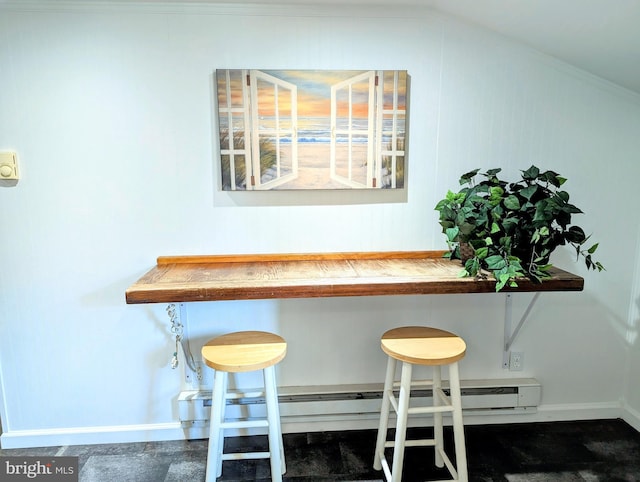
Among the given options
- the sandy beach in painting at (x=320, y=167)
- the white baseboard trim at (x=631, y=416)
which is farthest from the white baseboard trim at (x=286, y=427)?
the sandy beach in painting at (x=320, y=167)

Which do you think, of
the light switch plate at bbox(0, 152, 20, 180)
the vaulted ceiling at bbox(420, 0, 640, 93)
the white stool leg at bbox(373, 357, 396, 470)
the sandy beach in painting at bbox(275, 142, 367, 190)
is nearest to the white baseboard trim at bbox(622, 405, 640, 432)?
the white stool leg at bbox(373, 357, 396, 470)

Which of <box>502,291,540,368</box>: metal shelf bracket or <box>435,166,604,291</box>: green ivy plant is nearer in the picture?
<box>435,166,604,291</box>: green ivy plant

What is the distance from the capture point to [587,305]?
2055mm

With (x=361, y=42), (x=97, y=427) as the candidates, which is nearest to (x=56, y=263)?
(x=97, y=427)

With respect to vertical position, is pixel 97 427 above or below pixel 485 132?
below

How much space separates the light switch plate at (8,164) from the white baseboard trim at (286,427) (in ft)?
3.94

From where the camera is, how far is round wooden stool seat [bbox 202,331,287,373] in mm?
1501

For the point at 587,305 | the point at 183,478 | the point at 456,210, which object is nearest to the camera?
the point at 456,210

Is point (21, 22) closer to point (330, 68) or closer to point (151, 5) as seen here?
point (151, 5)

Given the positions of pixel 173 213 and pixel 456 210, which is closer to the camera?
pixel 456 210

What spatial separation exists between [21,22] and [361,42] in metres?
1.42

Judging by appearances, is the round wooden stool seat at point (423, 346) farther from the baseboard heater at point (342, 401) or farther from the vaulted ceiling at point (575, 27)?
the vaulted ceiling at point (575, 27)

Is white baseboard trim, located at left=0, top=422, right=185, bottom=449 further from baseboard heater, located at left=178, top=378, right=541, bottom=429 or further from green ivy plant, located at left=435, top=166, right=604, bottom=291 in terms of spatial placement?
green ivy plant, located at left=435, top=166, right=604, bottom=291

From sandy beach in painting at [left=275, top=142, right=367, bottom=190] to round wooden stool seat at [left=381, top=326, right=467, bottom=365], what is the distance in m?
0.69
